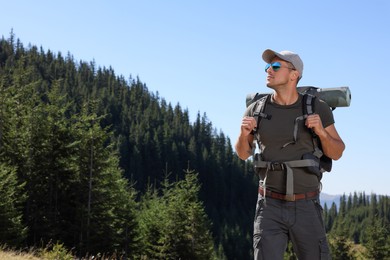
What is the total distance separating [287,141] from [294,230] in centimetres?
81

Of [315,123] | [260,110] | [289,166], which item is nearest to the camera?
[315,123]

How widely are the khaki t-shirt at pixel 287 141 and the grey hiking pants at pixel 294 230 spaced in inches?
6.2

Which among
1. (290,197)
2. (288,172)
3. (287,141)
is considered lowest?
(290,197)

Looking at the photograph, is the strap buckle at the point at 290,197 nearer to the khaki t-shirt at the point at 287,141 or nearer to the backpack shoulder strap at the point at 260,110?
the khaki t-shirt at the point at 287,141

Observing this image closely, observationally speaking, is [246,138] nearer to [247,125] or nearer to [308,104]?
[247,125]

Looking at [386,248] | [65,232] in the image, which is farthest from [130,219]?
[386,248]

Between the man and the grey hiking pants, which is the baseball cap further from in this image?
the grey hiking pants

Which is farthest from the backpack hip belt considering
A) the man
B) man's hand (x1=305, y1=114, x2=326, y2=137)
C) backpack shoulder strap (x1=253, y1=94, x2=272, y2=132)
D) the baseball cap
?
the baseball cap

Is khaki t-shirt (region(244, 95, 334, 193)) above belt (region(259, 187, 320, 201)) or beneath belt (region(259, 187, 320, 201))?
above

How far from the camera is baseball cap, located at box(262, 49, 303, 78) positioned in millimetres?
4750

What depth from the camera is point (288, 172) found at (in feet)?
14.8

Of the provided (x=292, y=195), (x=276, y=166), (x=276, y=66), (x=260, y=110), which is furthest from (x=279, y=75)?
(x=292, y=195)

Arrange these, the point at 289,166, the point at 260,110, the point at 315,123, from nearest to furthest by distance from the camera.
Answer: the point at 315,123
the point at 289,166
the point at 260,110

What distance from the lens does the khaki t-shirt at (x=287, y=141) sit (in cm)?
457
